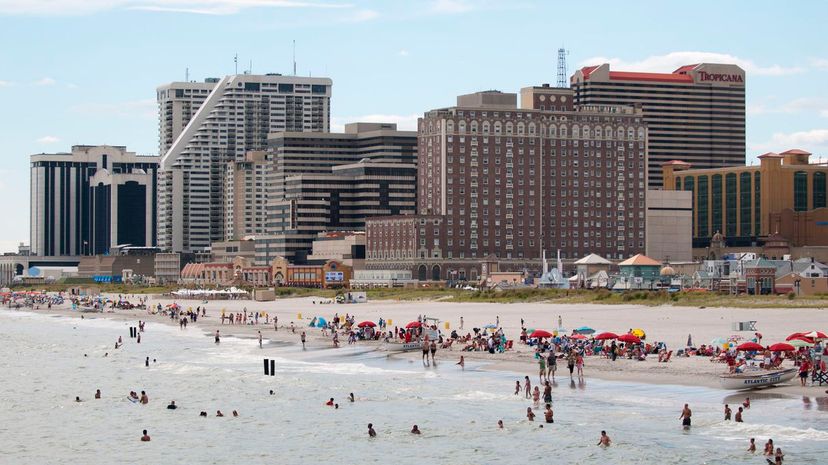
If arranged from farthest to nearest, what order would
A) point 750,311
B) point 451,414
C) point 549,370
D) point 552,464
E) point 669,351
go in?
point 750,311 < point 669,351 < point 549,370 < point 451,414 < point 552,464

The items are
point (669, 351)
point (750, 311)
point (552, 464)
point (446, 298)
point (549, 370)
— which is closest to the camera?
point (552, 464)

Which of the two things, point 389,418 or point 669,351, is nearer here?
point 389,418

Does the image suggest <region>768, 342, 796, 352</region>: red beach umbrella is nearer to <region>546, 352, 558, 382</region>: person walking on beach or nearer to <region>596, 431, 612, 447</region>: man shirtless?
<region>546, 352, 558, 382</region>: person walking on beach

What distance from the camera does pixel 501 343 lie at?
98812mm

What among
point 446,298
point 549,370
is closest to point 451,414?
point 549,370

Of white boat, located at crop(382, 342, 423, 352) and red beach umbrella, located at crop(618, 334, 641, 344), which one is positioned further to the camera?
white boat, located at crop(382, 342, 423, 352)

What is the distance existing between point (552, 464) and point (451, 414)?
541 inches

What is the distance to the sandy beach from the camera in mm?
82062

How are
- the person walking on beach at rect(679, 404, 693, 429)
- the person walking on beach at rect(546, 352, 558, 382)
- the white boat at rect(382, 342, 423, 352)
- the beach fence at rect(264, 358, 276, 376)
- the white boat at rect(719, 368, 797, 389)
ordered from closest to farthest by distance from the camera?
the person walking on beach at rect(679, 404, 693, 429), the white boat at rect(719, 368, 797, 389), the person walking on beach at rect(546, 352, 558, 382), the beach fence at rect(264, 358, 276, 376), the white boat at rect(382, 342, 423, 352)

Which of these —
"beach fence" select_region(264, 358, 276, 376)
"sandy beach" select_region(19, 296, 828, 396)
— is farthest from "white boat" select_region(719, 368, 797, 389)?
"beach fence" select_region(264, 358, 276, 376)

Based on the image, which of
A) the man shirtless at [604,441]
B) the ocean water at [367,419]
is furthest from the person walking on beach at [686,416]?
the man shirtless at [604,441]

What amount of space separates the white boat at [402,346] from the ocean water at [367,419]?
4432 mm

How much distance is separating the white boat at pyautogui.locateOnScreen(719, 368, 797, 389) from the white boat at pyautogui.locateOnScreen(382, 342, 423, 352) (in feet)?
118

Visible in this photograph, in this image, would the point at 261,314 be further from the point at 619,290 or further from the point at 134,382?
the point at 134,382
